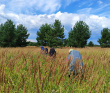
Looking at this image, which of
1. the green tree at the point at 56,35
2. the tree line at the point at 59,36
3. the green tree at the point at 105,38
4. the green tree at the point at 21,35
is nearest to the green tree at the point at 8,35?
the tree line at the point at 59,36

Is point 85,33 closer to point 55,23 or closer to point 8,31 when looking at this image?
point 55,23

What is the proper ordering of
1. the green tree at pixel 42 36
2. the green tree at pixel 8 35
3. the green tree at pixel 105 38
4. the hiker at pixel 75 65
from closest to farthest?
the hiker at pixel 75 65 → the green tree at pixel 8 35 → the green tree at pixel 105 38 → the green tree at pixel 42 36

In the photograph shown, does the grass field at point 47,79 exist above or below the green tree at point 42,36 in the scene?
below

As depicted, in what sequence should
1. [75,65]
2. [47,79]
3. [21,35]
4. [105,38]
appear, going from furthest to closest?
[21,35] < [105,38] < [47,79] < [75,65]

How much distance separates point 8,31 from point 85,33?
824 inches

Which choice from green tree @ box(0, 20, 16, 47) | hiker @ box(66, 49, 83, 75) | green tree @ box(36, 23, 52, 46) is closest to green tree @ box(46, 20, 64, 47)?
green tree @ box(36, 23, 52, 46)

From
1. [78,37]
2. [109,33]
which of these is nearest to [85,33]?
[78,37]

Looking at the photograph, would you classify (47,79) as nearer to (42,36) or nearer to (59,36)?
Result: (59,36)

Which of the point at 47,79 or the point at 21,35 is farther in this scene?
the point at 21,35

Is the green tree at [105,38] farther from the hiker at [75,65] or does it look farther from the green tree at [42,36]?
the hiker at [75,65]

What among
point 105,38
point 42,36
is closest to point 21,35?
point 42,36

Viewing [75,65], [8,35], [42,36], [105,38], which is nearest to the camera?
[75,65]

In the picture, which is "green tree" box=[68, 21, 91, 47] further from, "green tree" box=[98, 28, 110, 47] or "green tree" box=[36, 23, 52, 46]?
"green tree" box=[36, 23, 52, 46]

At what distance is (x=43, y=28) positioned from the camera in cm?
3491
